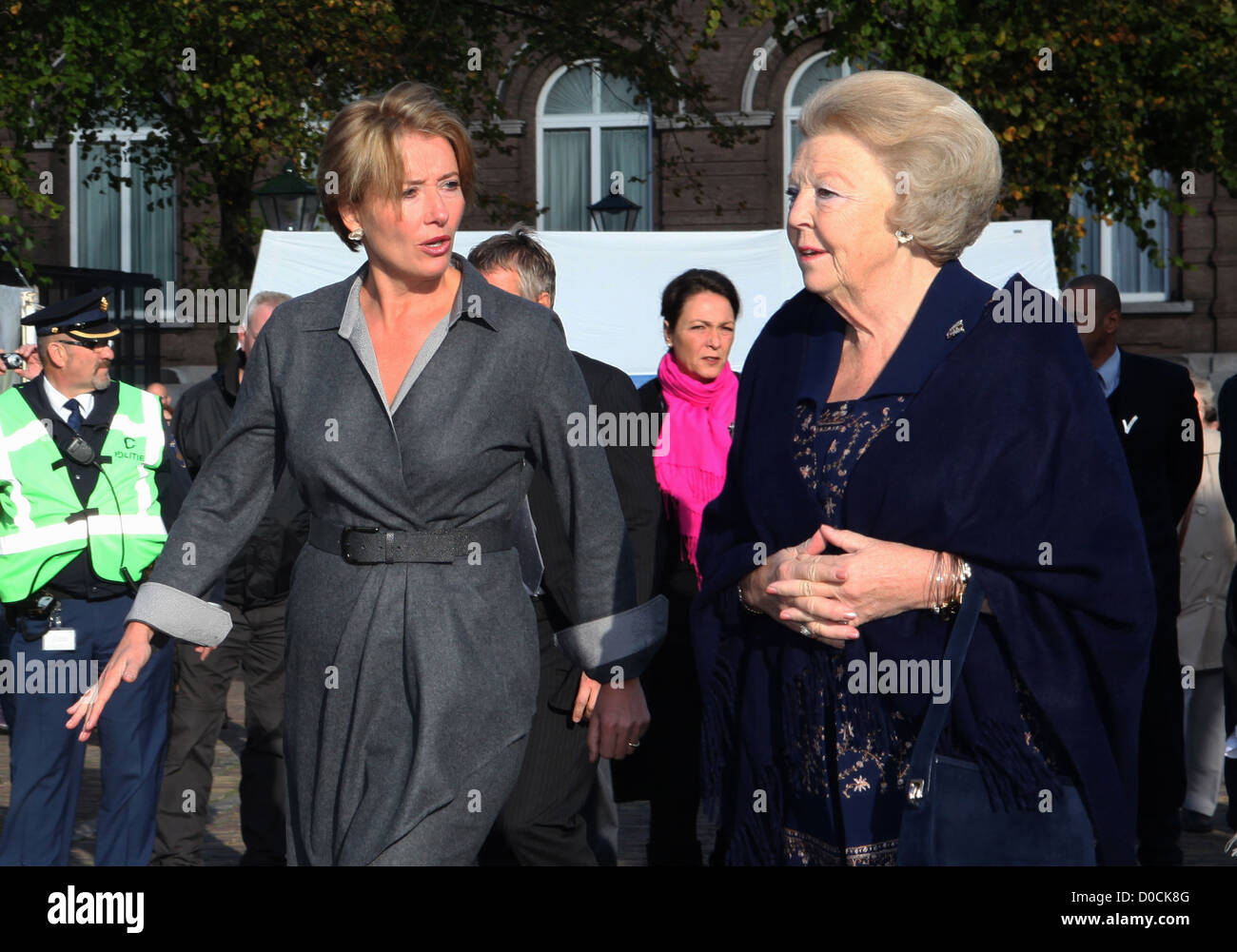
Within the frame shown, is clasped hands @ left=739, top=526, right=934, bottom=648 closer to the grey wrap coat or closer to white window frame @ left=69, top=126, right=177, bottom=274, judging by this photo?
the grey wrap coat

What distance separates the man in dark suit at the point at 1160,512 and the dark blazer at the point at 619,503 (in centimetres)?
193

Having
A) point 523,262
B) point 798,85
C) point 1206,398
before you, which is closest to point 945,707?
point 523,262

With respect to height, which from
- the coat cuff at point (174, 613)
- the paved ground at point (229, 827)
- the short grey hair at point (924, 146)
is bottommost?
the paved ground at point (229, 827)

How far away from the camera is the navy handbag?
2748mm

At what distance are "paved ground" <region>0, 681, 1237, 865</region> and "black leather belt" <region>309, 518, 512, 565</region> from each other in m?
3.45

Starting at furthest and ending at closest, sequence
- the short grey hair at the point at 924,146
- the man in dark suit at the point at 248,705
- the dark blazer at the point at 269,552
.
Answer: the dark blazer at the point at 269,552 < the man in dark suit at the point at 248,705 < the short grey hair at the point at 924,146

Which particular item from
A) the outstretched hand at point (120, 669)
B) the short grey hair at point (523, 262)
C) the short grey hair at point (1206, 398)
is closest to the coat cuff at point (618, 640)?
the outstretched hand at point (120, 669)

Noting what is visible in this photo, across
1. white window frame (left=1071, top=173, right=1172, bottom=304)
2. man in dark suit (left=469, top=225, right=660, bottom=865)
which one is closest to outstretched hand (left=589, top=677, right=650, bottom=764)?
man in dark suit (left=469, top=225, right=660, bottom=865)

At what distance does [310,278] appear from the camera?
12.7 metres

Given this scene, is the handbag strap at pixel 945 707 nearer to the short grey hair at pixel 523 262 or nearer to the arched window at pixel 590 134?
the short grey hair at pixel 523 262

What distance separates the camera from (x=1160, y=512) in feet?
21.2

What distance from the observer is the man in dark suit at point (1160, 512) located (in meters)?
6.36

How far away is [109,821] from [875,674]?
4.14 meters

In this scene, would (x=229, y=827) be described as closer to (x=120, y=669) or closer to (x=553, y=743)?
(x=553, y=743)
